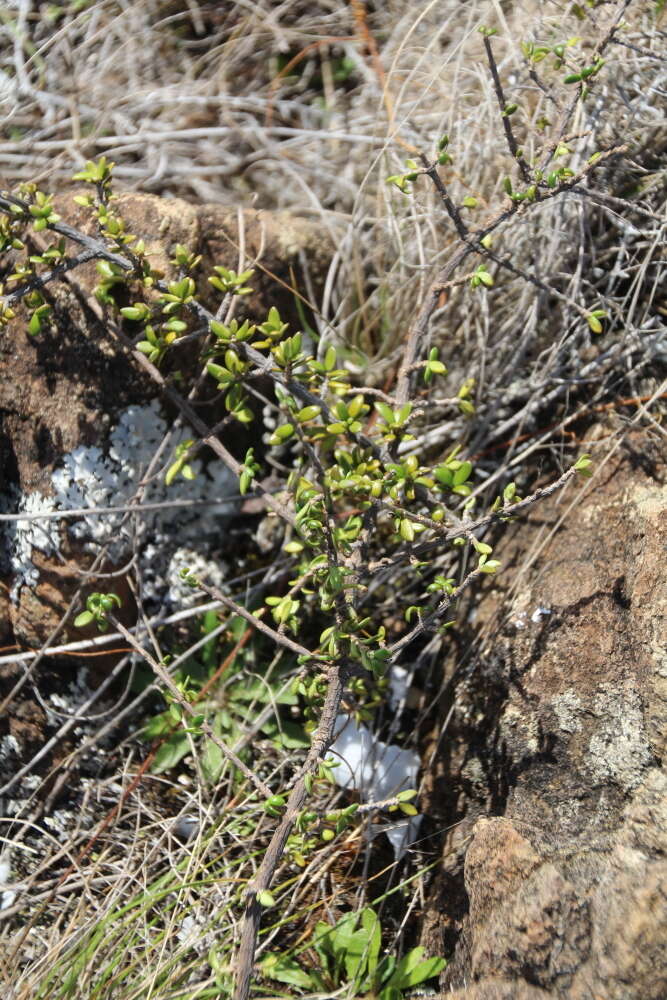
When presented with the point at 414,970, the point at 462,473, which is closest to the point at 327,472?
the point at 462,473

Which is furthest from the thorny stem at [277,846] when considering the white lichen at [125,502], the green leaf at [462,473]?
the white lichen at [125,502]

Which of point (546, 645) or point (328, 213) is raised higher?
point (328, 213)

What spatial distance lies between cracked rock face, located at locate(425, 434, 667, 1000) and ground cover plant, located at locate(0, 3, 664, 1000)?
0.59ft

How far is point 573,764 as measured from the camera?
5.73ft

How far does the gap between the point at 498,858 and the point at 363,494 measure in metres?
0.82

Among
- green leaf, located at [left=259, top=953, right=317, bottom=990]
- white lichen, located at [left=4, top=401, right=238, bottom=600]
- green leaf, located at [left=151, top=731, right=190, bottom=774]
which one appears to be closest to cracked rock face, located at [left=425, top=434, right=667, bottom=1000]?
green leaf, located at [left=259, top=953, right=317, bottom=990]

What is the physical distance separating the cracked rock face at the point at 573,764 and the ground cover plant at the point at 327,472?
0.18 metres

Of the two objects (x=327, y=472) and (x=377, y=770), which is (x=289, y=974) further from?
(x=327, y=472)

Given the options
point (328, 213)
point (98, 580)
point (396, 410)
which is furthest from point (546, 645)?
point (328, 213)

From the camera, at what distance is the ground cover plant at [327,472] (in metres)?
1.76

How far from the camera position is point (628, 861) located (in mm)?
1512

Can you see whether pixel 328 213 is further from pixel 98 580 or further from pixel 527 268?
pixel 98 580

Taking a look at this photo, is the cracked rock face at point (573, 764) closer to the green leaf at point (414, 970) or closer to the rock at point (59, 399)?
the green leaf at point (414, 970)

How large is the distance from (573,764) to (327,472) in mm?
899
